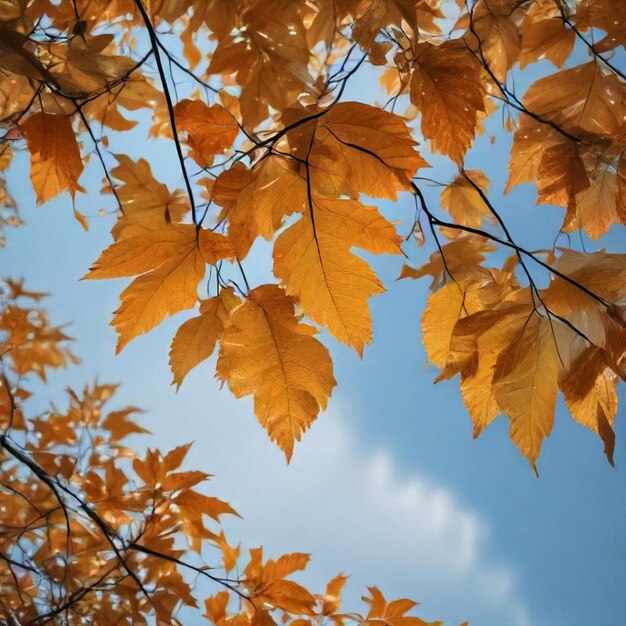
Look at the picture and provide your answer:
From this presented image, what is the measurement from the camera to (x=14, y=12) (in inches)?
13.2

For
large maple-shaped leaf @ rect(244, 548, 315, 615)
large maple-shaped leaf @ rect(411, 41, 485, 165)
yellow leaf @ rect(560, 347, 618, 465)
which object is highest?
large maple-shaped leaf @ rect(411, 41, 485, 165)

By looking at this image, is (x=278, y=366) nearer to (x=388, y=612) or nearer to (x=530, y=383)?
(x=530, y=383)

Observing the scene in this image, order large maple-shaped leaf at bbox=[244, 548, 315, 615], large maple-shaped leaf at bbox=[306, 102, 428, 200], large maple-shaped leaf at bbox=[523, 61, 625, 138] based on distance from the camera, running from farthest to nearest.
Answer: large maple-shaped leaf at bbox=[244, 548, 315, 615] → large maple-shaped leaf at bbox=[523, 61, 625, 138] → large maple-shaped leaf at bbox=[306, 102, 428, 200]

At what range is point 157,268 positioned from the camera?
0.29 meters

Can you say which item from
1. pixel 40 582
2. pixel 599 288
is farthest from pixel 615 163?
pixel 40 582

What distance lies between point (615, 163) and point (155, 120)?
1.73 feet

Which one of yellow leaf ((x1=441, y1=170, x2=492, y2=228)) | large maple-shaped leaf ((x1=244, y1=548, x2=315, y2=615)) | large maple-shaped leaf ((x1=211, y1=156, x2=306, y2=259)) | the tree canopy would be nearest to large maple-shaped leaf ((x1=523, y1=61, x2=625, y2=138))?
the tree canopy

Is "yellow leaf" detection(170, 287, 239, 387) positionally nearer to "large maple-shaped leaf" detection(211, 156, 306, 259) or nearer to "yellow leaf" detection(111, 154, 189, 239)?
"large maple-shaped leaf" detection(211, 156, 306, 259)

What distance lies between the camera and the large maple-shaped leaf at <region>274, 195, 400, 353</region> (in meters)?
0.27

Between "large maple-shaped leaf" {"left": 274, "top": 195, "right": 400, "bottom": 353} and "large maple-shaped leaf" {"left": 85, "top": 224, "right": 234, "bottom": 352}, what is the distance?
5 centimetres

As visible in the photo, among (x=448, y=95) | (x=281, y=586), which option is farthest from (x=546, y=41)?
(x=281, y=586)

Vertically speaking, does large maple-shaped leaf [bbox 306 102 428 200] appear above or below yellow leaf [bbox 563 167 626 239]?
below

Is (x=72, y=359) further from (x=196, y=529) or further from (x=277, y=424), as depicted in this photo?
(x=277, y=424)

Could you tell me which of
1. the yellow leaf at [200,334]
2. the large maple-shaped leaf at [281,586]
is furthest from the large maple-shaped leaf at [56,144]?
the large maple-shaped leaf at [281,586]
